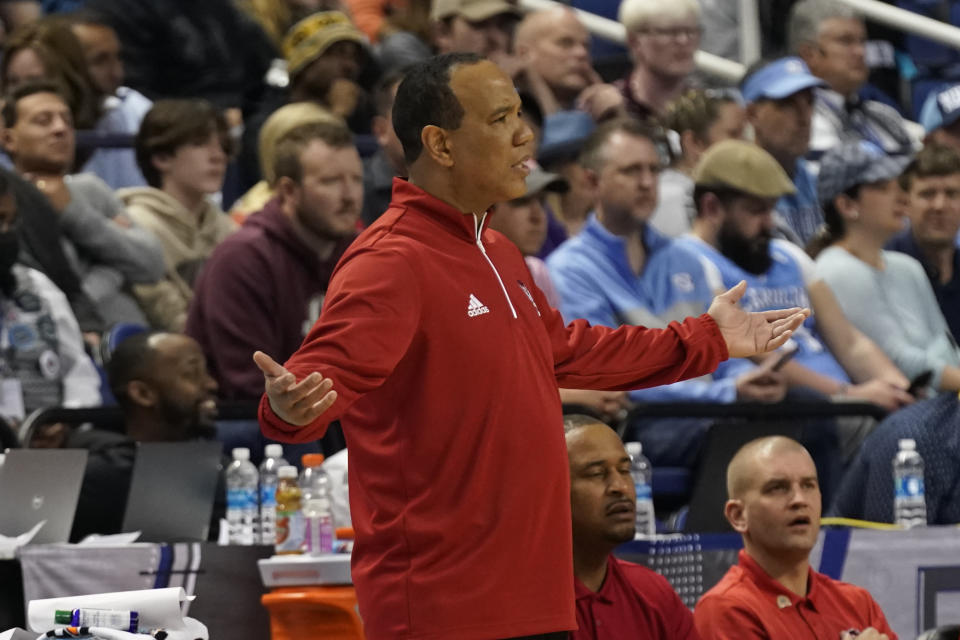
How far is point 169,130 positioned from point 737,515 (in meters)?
3.33

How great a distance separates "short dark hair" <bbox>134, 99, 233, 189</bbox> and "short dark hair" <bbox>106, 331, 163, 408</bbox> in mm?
1614

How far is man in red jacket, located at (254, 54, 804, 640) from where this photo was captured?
3246mm

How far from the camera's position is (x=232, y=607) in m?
5.06

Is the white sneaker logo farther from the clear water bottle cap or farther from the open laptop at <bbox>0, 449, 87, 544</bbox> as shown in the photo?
the clear water bottle cap

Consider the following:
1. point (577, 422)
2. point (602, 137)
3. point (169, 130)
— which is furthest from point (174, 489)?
point (602, 137)

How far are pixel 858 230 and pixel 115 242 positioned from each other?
10.1 ft

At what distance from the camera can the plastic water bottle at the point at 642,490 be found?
5.64 m

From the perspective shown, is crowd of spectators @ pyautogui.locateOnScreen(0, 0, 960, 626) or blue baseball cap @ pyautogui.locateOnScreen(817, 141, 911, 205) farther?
blue baseball cap @ pyautogui.locateOnScreen(817, 141, 911, 205)

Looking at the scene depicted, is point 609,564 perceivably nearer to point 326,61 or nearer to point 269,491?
point 269,491

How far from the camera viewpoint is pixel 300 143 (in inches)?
264

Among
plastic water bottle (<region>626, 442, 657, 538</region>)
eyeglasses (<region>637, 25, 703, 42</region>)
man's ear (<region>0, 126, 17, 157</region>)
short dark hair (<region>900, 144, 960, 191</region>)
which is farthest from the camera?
eyeglasses (<region>637, 25, 703, 42</region>)

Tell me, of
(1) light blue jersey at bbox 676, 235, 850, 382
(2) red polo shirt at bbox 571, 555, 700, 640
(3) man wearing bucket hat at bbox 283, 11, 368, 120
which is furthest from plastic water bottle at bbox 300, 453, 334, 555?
(3) man wearing bucket hat at bbox 283, 11, 368, 120

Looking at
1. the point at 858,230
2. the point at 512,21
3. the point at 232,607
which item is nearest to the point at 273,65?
the point at 512,21

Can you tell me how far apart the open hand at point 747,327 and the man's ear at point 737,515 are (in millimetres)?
1538
